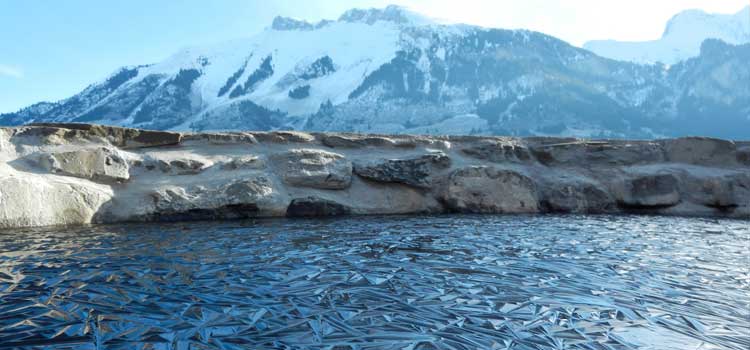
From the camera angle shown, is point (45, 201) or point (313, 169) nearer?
Result: point (45, 201)

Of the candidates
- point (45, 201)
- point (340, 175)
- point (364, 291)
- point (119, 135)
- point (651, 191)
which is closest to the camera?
point (364, 291)

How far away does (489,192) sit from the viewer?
781 inches

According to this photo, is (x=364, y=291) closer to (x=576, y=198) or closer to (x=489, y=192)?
(x=489, y=192)

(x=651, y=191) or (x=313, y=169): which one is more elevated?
(x=313, y=169)

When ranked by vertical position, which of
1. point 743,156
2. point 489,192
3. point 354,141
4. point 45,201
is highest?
point 354,141

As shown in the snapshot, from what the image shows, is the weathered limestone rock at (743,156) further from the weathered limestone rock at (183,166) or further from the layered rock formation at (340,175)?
the weathered limestone rock at (183,166)

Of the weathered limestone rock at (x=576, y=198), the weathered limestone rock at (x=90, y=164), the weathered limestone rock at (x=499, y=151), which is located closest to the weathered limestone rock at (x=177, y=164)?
the weathered limestone rock at (x=90, y=164)

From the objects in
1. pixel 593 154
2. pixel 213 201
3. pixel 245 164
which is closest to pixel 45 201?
pixel 213 201

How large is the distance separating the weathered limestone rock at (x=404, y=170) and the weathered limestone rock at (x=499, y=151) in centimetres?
265

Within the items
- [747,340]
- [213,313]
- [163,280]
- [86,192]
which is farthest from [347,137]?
[747,340]

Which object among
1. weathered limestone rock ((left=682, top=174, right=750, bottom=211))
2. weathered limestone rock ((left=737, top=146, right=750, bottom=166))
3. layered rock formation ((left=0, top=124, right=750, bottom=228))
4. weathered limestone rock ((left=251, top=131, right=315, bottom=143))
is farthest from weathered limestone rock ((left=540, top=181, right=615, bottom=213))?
weathered limestone rock ((left=251, top=131, right=315, bottom=143))

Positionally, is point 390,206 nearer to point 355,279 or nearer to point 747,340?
point 355,279

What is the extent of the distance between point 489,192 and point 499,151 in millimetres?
3128

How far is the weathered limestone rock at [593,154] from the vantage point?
22.9m
